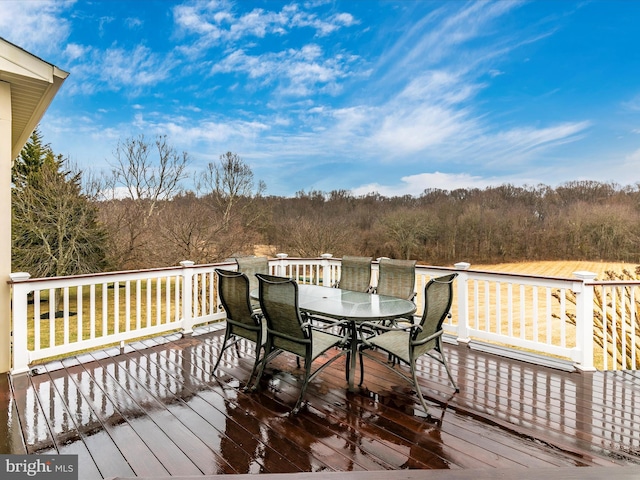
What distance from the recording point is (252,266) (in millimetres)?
4832

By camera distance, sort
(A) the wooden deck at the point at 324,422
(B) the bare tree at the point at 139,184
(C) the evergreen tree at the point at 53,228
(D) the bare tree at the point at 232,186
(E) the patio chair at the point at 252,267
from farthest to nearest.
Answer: (D) the bare tree at the point at 232,186 → (B) the bare tree at the point at 139,184 → (C) the evergreen tree at the point at 53,228 → (E) the patio chair at the point at 252,267 → (A) the wooden deck at the point at 324,422

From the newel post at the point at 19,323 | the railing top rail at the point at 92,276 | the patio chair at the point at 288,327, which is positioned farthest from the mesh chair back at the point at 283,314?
the newel post at the point at 19,323

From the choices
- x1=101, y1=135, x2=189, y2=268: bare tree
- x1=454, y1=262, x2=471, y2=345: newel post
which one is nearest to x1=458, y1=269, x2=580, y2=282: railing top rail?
x1=454, y1=262, x2=471, y2=345: newel post

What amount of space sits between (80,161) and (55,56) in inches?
151

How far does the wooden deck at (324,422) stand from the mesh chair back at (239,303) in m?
0.55

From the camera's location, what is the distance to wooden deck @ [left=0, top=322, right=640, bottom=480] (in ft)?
6.76

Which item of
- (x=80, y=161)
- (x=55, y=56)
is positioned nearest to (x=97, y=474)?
(x=55, y=56)

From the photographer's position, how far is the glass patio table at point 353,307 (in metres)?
3.07

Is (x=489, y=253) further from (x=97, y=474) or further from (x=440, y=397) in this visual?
(x=97, y=474)

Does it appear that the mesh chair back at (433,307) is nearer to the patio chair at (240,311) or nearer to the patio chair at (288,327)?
the patio chair at (288,327)

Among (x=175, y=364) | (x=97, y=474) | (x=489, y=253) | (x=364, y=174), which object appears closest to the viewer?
(x=97, y=474)

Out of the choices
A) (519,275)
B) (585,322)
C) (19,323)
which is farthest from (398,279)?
(19,323)

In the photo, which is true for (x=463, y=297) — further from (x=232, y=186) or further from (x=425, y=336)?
(x=232, y=186)

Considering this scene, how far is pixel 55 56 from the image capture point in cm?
1078
